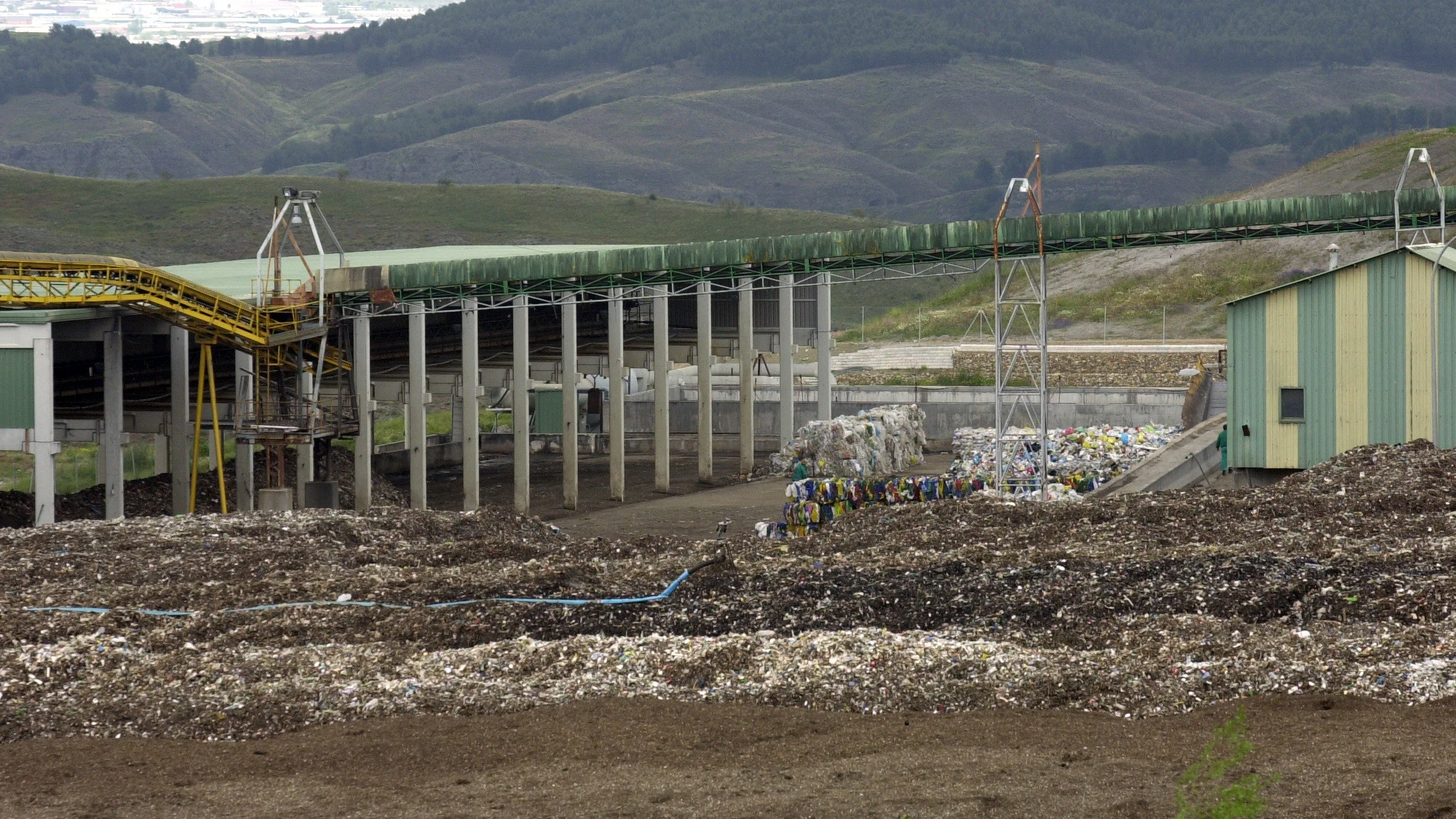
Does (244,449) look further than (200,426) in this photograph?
Yes

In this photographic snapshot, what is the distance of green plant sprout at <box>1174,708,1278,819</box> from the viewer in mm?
8789

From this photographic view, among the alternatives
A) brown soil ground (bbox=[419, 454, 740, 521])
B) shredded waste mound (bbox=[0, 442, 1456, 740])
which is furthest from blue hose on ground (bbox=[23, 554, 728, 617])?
brown soil ground (bbox=[419, 454, 740, 521])

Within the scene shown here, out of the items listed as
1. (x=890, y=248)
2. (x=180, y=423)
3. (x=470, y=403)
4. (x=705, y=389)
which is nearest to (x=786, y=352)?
(x=705, y=389)

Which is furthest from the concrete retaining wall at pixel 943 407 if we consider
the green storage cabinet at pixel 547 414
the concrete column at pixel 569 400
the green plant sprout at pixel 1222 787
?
the green plant sprout at pixel 1222 787

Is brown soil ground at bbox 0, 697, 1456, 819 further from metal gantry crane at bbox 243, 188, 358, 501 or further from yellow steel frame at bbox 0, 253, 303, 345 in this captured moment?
metal gantry crane at bbox 243, 188, 358, 501

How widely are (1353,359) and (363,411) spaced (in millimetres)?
20334

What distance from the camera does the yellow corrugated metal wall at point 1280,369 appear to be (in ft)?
96.1

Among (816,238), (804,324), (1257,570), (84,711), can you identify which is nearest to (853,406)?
(804,324)

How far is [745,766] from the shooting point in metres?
12.5

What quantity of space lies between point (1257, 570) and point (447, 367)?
29.4 m

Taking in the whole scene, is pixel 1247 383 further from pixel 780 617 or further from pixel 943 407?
pixel 943 407

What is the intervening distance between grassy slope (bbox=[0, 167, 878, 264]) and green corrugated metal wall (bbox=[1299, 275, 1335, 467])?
95483 millimetres

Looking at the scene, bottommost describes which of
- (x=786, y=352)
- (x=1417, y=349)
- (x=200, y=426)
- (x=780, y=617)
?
(x=780, y=617)

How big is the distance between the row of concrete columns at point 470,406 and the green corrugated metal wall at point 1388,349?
13605mm
